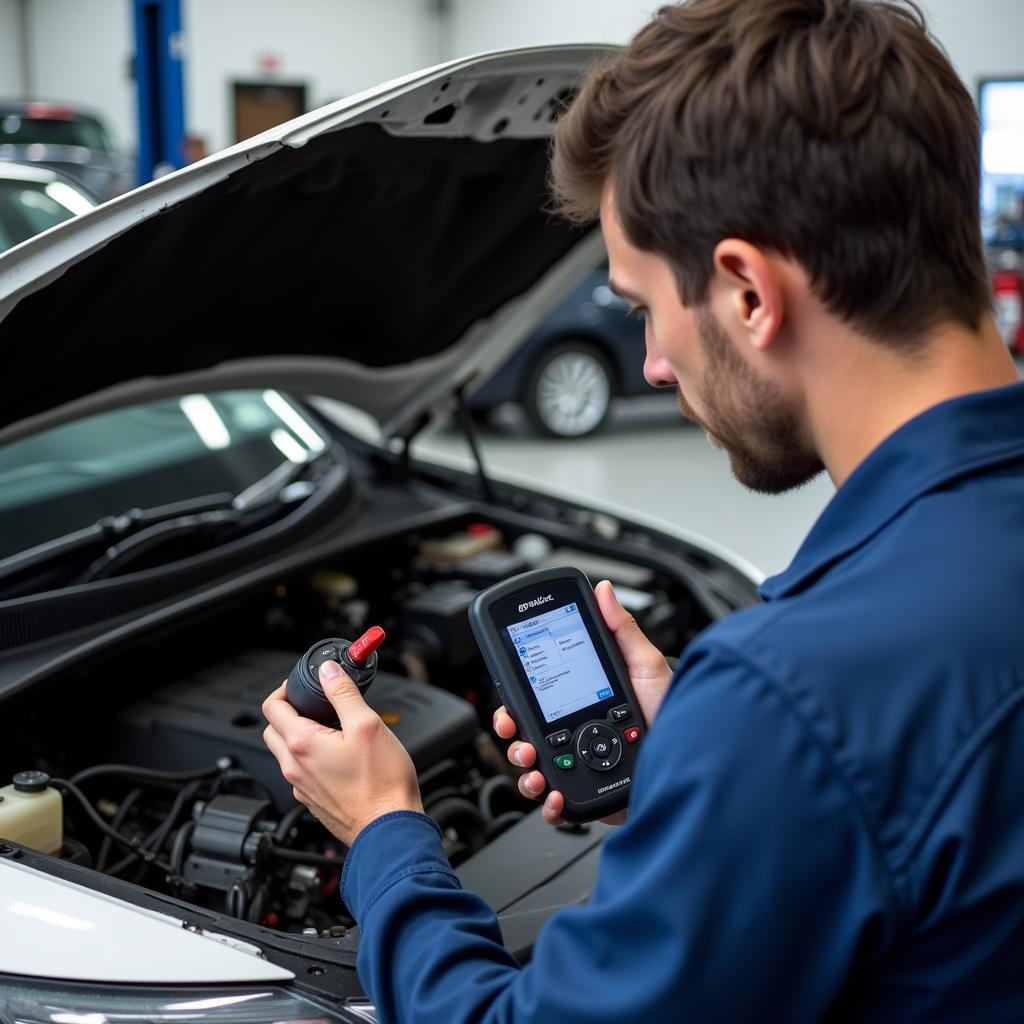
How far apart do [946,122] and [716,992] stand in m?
0.66

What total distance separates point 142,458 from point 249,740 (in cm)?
79

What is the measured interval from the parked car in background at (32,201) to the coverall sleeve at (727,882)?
2.02 metres

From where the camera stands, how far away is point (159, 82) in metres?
8.25

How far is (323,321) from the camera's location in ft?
8.30

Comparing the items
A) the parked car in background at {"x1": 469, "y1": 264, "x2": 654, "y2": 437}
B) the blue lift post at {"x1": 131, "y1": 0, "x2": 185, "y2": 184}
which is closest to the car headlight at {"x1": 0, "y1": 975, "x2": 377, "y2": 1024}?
the parked car in background at {"x1": 469, "y1": 264, "x2": 654, "y2": 437}

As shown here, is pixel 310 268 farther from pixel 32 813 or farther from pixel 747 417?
pixel 747 417

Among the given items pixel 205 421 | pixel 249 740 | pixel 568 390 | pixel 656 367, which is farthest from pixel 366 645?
pixel 568 390

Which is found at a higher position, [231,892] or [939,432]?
[939,432]

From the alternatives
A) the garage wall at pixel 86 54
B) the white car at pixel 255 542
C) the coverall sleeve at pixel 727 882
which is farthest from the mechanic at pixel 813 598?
the garage wall at pixel 86 54

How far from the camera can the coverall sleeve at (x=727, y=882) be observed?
0.82m

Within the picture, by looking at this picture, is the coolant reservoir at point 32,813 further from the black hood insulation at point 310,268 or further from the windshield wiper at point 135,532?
the black hood insulation at point 310,268

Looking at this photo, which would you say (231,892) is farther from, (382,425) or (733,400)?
(382,425)

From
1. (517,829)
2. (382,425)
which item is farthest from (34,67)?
(517,829)

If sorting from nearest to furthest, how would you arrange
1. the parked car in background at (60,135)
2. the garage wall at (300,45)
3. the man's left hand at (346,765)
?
the man's left hand at (346,765)
the parked car in background at (60,135)
the garage wall at (300,45)
